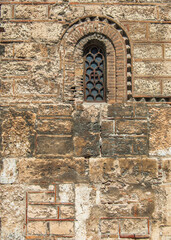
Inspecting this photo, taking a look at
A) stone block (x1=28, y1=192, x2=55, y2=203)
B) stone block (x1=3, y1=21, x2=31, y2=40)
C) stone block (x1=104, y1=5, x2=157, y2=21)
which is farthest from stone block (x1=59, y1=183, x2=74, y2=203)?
stone block (x1=104, y1=5, x2=157, y2=21)

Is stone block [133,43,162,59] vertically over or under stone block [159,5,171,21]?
under

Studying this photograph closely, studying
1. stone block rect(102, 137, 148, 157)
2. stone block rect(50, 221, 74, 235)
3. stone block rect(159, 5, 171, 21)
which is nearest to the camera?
stone block rect(50, 221, 74, 235)

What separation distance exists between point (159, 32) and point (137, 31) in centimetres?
35

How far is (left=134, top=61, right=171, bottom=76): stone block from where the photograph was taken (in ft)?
12.5

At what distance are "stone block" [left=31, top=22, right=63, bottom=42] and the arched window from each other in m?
0.50

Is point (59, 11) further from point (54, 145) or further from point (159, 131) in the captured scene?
point (159, 131)

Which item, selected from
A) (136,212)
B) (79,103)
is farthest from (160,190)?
(79,103)

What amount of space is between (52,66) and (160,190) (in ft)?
8.08

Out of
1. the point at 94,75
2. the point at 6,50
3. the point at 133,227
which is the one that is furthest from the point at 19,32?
the point at 133,227

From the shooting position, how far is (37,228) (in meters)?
3.60

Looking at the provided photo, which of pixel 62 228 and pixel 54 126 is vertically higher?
pixel 54 126

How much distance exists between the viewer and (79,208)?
3619 mm

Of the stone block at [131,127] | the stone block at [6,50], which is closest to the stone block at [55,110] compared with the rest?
the stone block at [131,127]

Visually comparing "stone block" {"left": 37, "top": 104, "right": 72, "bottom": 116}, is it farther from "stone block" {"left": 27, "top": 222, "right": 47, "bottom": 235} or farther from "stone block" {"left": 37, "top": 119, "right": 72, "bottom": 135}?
"stone block" {"left": 27, "top": 222, "right": 47, "bottom": 235}
